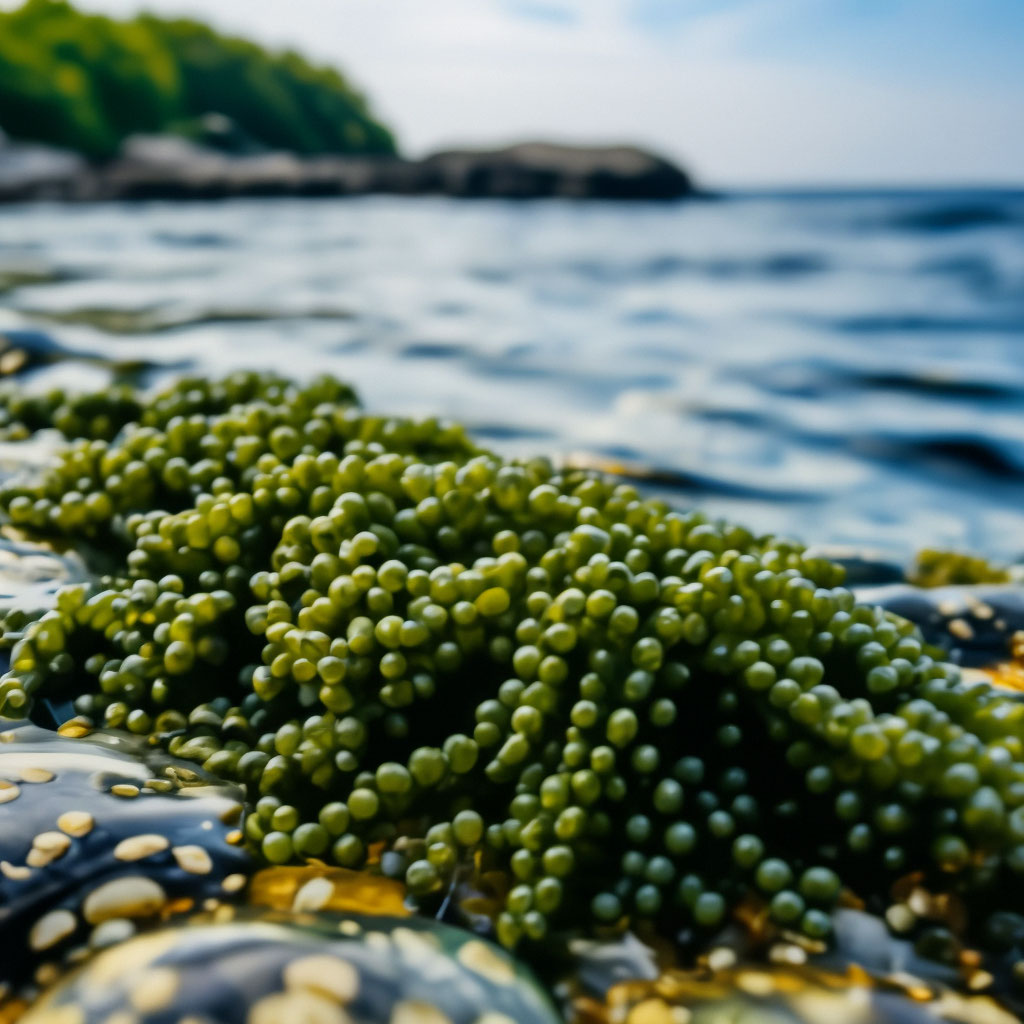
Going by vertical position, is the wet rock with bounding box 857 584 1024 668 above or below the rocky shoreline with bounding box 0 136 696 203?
below

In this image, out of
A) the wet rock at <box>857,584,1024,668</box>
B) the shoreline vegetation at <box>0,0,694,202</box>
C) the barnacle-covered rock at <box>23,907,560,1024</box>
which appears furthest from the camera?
the shoreline vegetation at <box>0,0,694,202</box>

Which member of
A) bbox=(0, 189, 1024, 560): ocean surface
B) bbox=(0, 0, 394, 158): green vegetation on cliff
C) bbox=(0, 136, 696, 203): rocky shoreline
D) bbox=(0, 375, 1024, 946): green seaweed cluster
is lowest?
bbox=(0, 189, 1024, 560): ocean surface

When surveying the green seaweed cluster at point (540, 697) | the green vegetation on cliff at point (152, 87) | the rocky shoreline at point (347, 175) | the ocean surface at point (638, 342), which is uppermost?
the green vegetation on cliff at point (152, 87)

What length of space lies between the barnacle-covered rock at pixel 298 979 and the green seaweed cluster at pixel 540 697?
0.34 feet

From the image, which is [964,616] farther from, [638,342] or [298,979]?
[638,342]

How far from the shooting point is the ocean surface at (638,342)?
203 inches

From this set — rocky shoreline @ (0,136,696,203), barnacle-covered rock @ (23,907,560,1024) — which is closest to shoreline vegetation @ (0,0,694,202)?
rocky shoreline @ (0,136,696,203)

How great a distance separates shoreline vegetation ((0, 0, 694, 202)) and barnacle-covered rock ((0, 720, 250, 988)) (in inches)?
749

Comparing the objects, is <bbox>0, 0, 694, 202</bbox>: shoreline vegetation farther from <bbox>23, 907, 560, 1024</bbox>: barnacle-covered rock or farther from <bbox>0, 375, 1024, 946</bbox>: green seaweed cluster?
<bbox>23, 907, 560, 1024</bbox>: barnacle-covered rock

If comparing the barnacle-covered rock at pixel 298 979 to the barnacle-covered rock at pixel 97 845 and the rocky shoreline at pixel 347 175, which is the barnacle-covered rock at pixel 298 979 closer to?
the barnacle-covered rock at pixel 97 845

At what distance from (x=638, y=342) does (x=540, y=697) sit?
7279mm

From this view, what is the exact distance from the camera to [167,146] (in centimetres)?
2723

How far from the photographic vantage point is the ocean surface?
203 inches

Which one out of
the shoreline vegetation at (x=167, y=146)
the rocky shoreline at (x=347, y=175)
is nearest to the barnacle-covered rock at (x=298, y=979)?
the shoreline vegetation at (x=167, y=146)
